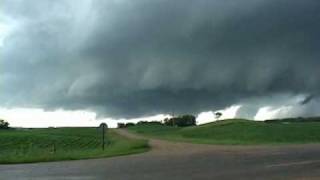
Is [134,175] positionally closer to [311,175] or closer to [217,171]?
[217,171]

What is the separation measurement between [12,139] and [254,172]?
8301 centimetres

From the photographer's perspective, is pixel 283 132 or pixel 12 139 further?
pixel 12 139

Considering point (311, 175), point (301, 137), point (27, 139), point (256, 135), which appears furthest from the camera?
point (27, 139)

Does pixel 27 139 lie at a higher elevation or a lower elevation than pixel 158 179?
higher

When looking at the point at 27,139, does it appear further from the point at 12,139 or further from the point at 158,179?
the point at 158,179

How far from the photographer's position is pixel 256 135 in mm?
83625

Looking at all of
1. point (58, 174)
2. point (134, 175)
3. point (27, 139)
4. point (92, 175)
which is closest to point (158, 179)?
point (134, 175)

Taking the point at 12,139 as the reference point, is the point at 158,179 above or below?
below

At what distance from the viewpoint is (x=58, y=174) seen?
72.5 feet

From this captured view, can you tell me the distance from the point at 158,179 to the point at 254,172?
4.20 m

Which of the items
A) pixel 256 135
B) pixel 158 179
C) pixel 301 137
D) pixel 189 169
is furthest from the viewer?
pixel 256 135

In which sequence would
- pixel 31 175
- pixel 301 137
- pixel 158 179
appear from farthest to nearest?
pixel 301 137 < pixel 31 175 < pixel 158 179

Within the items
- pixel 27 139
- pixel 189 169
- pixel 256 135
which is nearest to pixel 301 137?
pixel 256 135

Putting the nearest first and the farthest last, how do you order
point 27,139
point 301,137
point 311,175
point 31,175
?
1. point 311,175
2. point 31,175
3. point 301,137
4. point 27,139
